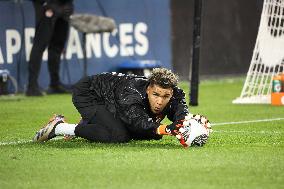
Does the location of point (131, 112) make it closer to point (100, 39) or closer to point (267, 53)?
point (267, 53)

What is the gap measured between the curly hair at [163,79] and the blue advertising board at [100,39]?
284 inches

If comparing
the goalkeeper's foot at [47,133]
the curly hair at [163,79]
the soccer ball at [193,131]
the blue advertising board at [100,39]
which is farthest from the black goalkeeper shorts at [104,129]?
the blue advertising board at [100,39]

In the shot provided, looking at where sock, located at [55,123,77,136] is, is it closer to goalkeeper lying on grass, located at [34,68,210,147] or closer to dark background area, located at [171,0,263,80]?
goalkeeper lying on grass, located at [34,68,210,147]

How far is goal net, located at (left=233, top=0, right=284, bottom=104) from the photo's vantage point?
14211 mm

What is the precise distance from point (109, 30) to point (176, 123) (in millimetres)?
7829

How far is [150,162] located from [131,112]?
104cm

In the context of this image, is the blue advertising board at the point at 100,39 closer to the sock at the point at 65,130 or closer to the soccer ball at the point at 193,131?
the sock at the point at 65,130

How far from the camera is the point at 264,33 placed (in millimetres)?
14359

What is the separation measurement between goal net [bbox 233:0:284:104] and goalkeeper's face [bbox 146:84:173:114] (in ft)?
18.3

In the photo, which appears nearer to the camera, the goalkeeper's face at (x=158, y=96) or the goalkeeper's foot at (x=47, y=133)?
the goalkeeper's face at (x=158, y=96)

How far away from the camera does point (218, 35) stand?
19.4m

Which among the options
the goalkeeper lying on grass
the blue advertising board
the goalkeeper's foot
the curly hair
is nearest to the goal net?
the blue advertising board

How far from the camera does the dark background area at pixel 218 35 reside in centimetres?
1870

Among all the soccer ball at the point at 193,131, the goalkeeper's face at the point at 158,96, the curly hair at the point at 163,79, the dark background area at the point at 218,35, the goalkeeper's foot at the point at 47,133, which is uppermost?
the curly hair at the point at 163,79
